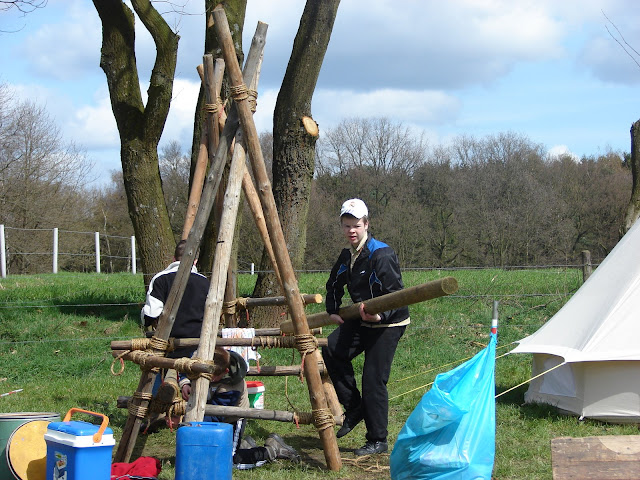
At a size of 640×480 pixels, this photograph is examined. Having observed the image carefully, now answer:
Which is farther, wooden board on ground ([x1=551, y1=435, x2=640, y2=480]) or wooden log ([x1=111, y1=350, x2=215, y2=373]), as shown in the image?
wooden log ([x1=111, y1=350, x2=215, y2=373])

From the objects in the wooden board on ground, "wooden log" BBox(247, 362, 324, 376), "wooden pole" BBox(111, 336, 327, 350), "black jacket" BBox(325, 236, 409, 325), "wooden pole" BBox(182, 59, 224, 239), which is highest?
"wooden pole" BBox(182, 59, 224, 239)

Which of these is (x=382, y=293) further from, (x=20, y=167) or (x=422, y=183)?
(x=422, y=183)

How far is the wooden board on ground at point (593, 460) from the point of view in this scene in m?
2.96

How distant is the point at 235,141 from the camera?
189 inches

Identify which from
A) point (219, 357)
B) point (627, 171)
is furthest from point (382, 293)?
point (627, 171)

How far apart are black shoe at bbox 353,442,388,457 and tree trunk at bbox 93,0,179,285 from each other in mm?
4924

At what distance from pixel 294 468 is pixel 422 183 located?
3490cm

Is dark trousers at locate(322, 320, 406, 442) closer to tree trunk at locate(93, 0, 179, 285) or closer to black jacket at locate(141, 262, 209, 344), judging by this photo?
black jacket at locate(141, 262, 209, 344)

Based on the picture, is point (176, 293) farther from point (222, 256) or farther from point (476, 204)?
point (476, 204)

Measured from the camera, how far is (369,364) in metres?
4.84

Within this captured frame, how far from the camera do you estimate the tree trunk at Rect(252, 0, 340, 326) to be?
9.00 metres

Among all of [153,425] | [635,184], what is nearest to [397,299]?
[153,425]

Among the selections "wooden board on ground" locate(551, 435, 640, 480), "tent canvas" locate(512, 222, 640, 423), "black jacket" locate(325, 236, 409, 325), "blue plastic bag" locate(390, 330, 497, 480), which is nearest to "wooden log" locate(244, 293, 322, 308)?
"black jacket" locate(325, 236, 409, 325)

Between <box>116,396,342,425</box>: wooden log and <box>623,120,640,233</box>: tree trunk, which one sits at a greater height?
<box>623,120,640,233</box>: tree trunk
